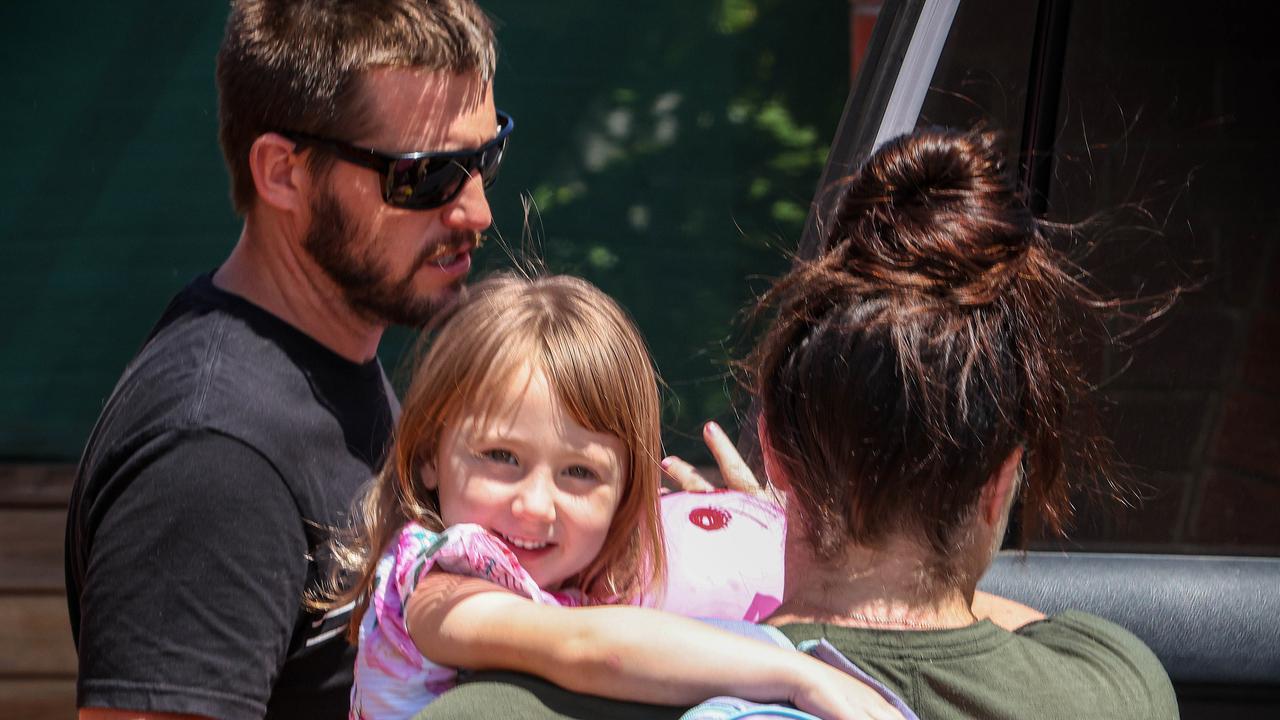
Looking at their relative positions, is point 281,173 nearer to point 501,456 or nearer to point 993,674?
point 501,456

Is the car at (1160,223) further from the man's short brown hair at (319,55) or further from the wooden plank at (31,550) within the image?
the wooden plank at (31,550)

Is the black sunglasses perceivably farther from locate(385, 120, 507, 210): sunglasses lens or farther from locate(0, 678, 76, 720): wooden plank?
locate(0, 678, 76, 720): wooden plank

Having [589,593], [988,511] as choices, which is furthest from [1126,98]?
[589,593]

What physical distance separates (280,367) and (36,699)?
2.83 m

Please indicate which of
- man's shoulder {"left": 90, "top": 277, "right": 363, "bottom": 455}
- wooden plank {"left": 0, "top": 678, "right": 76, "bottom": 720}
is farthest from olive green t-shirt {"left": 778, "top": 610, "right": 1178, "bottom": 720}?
wooden plank {"left": 0, "top": 678, "right": 76, "bottom": 720}

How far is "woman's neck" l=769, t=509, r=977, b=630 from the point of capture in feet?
4.18

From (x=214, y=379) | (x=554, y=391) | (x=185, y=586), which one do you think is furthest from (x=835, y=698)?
(x=214, y=379)

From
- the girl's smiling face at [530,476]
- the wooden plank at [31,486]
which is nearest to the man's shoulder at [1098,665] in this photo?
the girl's smiling face at [530,476]

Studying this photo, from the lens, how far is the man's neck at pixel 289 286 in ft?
6.31

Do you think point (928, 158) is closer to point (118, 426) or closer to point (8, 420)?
point (118, 426)

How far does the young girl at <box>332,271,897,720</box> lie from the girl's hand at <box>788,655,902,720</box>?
4.1 inches

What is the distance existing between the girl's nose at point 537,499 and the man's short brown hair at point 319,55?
0.70 m

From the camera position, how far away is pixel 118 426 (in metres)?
1.68

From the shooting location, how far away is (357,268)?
199 centimetres
